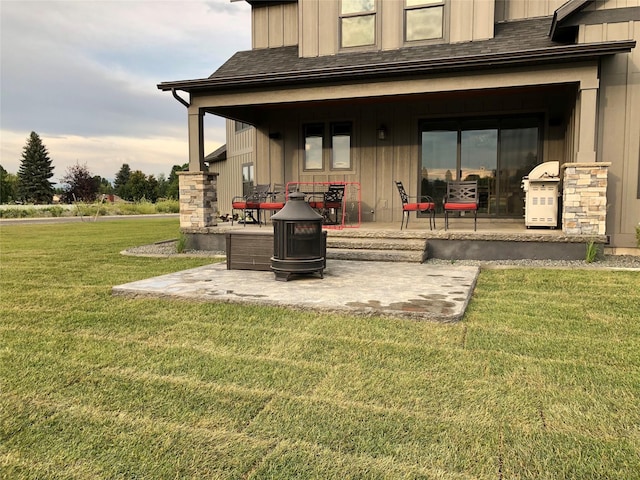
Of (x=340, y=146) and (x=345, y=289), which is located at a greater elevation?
(x=340, y=146)

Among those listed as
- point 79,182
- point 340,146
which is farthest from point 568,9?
point 79,182

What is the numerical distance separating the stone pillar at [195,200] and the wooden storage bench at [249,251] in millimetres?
2395

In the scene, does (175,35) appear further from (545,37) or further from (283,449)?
(283,449)

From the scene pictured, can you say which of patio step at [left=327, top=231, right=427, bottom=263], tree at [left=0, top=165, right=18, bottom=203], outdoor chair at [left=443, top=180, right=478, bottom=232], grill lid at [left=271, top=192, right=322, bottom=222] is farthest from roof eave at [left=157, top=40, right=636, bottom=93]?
tree at [left=0, top=165, right=18, bottom=203]

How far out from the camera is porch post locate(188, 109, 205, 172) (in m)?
8.16

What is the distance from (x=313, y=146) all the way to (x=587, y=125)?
5.20m

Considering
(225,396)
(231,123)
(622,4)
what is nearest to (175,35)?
(231,123)

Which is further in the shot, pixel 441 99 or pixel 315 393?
pixel 441 99

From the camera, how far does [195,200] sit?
26.6ft

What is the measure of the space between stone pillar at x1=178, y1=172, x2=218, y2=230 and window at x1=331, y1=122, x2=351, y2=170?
277cm

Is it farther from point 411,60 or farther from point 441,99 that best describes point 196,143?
point 441,99

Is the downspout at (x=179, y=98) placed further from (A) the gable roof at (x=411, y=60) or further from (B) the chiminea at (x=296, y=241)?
(B) the chiminea at (x=296, y=241)

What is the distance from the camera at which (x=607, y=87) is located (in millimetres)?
6988

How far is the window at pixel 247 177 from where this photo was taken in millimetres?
15047
